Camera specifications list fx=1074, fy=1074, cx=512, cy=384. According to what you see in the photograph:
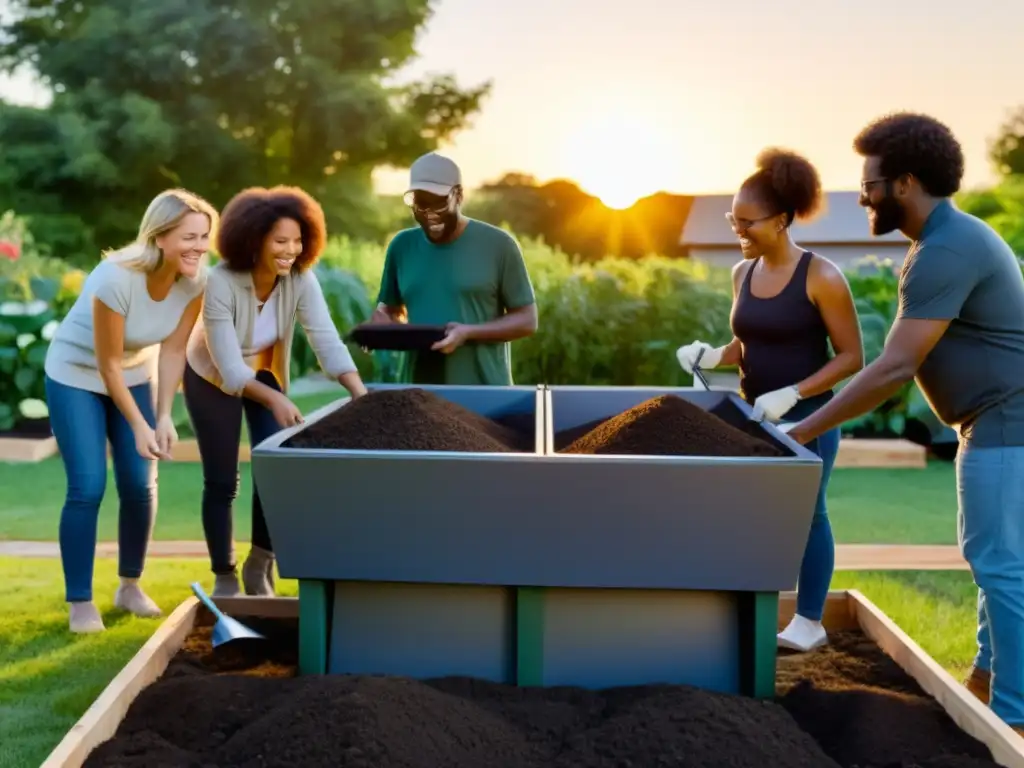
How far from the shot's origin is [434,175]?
333cm

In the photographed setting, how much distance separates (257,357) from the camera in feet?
10.9

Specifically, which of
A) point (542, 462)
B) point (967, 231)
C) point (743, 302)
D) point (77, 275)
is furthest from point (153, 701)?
point (77, 275)

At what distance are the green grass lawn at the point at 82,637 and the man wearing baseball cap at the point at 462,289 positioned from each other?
1114 millimetres

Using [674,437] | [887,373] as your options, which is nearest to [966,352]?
[887,373]

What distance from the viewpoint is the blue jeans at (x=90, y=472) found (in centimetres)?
330

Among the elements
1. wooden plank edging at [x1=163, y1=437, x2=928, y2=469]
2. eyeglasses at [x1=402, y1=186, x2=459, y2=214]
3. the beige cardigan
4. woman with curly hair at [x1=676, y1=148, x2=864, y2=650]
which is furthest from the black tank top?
wooden plank edging at [x1=163, y1=437, x2=928, y2=469]

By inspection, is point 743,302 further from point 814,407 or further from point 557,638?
point 557,638

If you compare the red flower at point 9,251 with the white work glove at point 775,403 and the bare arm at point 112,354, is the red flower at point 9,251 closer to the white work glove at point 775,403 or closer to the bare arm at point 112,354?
the bare arm at point 112,354

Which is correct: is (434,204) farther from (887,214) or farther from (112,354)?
(887,214)

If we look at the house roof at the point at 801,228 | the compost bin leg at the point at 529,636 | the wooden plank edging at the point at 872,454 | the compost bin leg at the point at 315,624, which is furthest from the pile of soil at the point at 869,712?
the house roof at the point at 801,228

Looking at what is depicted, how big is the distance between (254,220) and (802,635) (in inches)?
75.2

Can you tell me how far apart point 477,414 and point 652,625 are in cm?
101

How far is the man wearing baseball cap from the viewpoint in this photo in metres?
3.47

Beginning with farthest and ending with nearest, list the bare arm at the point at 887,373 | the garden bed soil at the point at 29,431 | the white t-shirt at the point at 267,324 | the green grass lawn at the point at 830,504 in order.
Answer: the garden bed soil at the point at 29,431 < the green grass lawn at the point at 830,504 < the white t-shirt at the point at 267,324 < the bare arm at the point at 887,373
